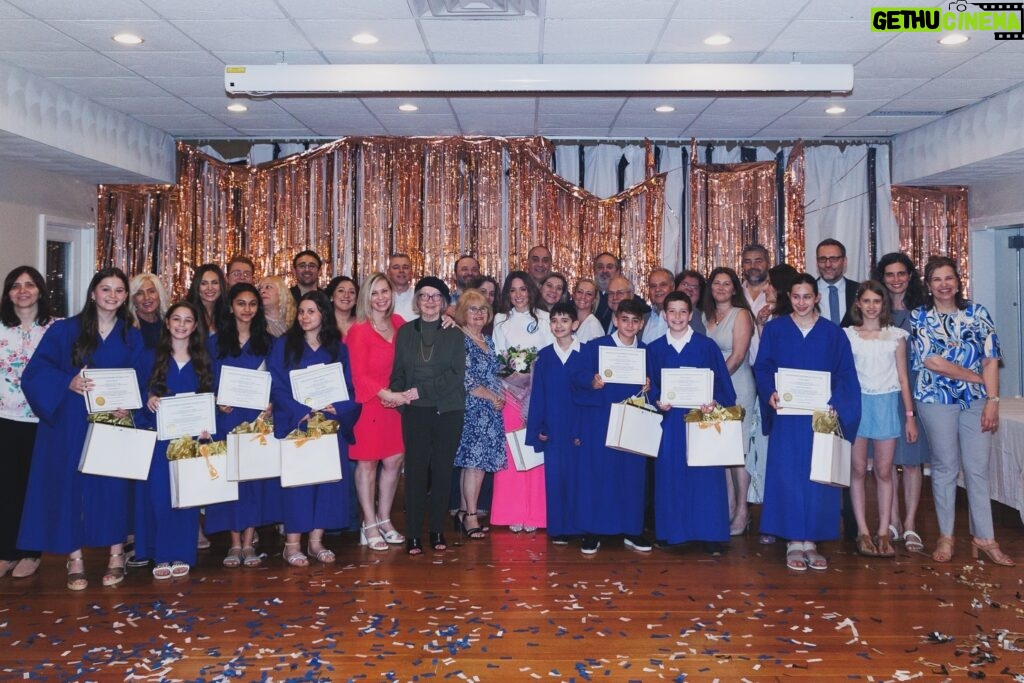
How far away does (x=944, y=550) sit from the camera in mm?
5016

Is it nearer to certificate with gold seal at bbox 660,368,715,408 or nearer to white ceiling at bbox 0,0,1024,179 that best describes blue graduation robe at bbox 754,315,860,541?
certificate with gold seal at bbox 660,368,715,408

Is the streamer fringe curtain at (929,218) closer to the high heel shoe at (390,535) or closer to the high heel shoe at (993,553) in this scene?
the high heel shoe at (993,553)

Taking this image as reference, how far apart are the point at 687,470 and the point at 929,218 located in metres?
4.73

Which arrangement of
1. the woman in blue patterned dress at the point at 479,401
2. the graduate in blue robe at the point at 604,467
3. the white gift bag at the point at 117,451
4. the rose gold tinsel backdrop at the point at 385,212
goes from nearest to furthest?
1. the white gift bag at the point at 117,451
2. the graduate in blue robe at the point at 604,467
3. the woman in blue patterned dress at the point at 479,401
4. the rose gold tinsel backdrop at the point at 385,212

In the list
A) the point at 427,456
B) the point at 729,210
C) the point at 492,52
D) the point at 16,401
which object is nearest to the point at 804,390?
the point at 427,456

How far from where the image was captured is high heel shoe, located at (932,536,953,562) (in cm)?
500

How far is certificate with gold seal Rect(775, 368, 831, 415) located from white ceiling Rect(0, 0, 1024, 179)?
195 centimetres

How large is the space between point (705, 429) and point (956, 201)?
16.3 ft

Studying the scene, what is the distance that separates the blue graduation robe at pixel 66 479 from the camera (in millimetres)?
4547

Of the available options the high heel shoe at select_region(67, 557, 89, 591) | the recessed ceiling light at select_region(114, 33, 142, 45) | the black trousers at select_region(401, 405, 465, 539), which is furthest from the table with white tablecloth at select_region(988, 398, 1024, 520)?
the recessed ceiling light at select_region(114, 33, 142, 45)

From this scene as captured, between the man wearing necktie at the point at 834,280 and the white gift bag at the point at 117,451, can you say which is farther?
the man wearing necktie at the point at 834,280

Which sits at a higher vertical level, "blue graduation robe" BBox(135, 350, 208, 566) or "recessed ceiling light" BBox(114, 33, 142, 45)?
"recessed ceiling light" BBox(114, 33, 142, 45)

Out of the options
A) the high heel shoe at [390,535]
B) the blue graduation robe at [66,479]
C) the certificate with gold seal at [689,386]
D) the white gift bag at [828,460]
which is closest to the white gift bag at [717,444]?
the certificate with gold seal at [689,386]

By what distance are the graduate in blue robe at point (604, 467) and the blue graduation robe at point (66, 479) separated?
2.49 meters
